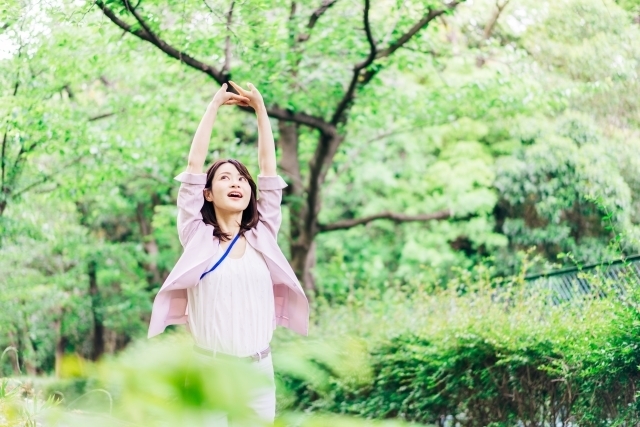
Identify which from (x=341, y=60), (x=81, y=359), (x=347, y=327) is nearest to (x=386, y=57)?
(x=341, y=60)

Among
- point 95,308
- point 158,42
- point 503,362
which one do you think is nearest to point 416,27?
point 158,42

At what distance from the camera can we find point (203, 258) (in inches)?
105

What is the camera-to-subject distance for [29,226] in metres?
7.34

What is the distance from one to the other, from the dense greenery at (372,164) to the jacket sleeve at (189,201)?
1633 mm

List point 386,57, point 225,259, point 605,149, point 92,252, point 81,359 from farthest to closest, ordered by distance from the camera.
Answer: point 92,252 < point 605,149 < point 386,57 < point 225,259 < point 81,359

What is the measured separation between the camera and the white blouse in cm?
264

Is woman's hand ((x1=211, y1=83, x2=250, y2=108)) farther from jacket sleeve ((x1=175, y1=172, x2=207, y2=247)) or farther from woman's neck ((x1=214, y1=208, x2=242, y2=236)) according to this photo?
woman's neck ((x1=214, y1=208, x2=242, y2=236))

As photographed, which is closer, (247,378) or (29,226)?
(247,378)

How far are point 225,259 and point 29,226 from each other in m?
5.22

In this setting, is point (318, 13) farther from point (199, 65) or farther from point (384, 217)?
point (384, 217)

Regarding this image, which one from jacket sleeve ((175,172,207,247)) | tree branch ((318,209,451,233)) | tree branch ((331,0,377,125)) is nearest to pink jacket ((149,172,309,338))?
jacket sleeve ((175,172,207,247))

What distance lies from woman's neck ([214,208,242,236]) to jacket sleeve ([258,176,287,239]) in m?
0.10

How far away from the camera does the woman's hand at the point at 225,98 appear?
110 inches

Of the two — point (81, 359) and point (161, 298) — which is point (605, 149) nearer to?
point (161, 298)
